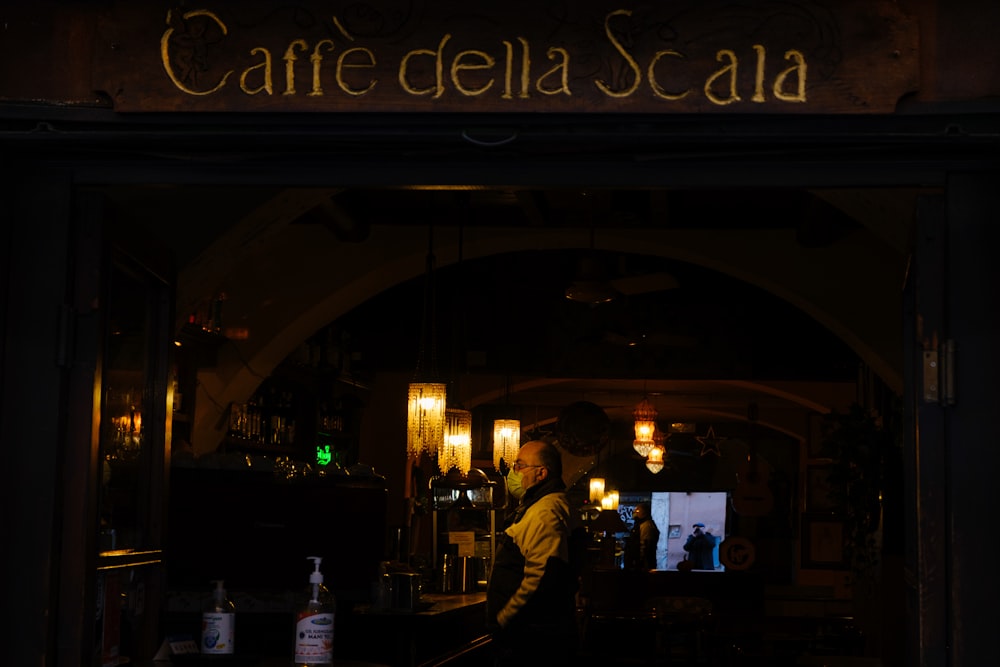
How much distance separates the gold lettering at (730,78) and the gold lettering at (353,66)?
0.83m

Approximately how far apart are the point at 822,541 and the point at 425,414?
49.3 feet

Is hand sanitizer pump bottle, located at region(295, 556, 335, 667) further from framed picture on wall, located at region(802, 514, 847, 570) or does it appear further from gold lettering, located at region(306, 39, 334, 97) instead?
framed picture on wall, located at region(802, 514, 847, 570)

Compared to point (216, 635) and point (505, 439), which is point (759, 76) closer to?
point (216, 635)

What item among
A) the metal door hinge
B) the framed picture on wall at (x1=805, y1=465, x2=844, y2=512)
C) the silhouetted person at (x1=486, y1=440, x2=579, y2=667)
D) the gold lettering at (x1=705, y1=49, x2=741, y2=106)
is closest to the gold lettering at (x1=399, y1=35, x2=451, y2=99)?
the gold lettering at (x1=705, y1=49, x2=741, y2=106)

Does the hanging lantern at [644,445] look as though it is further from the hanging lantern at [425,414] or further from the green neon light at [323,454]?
the hanging lantern at [425,414]

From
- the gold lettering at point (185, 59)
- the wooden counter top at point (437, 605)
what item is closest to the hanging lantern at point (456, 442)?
the wooden counter top at point (437, 605)

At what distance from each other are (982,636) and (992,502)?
32 centimetres

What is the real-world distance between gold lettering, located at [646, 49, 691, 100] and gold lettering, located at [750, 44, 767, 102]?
0.52 feet

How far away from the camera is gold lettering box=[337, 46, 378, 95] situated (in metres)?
3.42

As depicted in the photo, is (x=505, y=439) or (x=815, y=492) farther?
(x=815, y=492)

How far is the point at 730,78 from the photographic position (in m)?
3.35

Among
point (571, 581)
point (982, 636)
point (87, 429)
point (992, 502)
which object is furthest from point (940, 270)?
point (571, 581)

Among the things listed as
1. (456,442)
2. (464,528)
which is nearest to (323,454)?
(464,528)

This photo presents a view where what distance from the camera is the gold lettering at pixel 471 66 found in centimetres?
340
